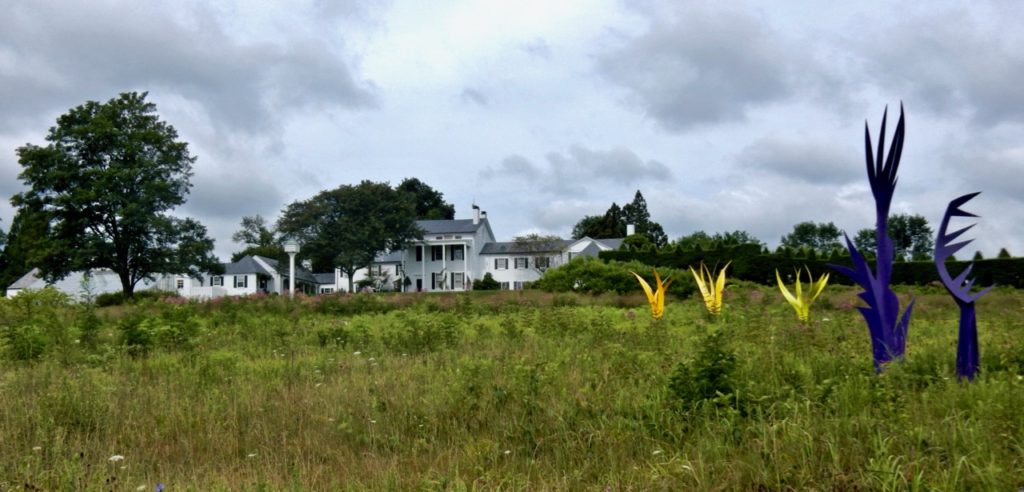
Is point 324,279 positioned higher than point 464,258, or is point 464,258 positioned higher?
point 464,258

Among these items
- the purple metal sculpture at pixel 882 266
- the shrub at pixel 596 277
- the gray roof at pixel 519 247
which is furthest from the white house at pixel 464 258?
the purple metal sculpture at pixel 882 266

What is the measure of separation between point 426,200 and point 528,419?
276 feet

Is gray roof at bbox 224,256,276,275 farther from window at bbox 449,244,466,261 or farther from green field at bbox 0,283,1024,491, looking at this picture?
green field at bbox 0,283,1024,491

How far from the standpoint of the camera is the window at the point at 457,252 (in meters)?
67.0

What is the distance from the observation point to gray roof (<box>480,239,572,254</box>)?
64.6 m

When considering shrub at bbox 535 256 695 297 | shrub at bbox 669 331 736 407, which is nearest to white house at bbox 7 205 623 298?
shrub at bbox 535 256 695 297

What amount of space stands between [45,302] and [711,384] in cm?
1323

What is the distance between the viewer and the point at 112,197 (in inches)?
1490

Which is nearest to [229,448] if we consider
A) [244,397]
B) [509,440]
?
[244,397]

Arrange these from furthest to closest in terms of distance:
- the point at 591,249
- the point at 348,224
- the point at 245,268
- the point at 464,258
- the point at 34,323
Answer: the point at 245,268 → the point at 591,249 → the point at 464,258 → the point at 348,224 → the point at 34,323

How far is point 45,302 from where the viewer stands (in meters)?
13.8

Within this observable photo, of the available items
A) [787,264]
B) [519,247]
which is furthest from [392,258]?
[787,264]

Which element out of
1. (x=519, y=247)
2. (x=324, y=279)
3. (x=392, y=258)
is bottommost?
(x=324, y=279)

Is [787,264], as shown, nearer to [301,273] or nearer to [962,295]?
[962,295]
